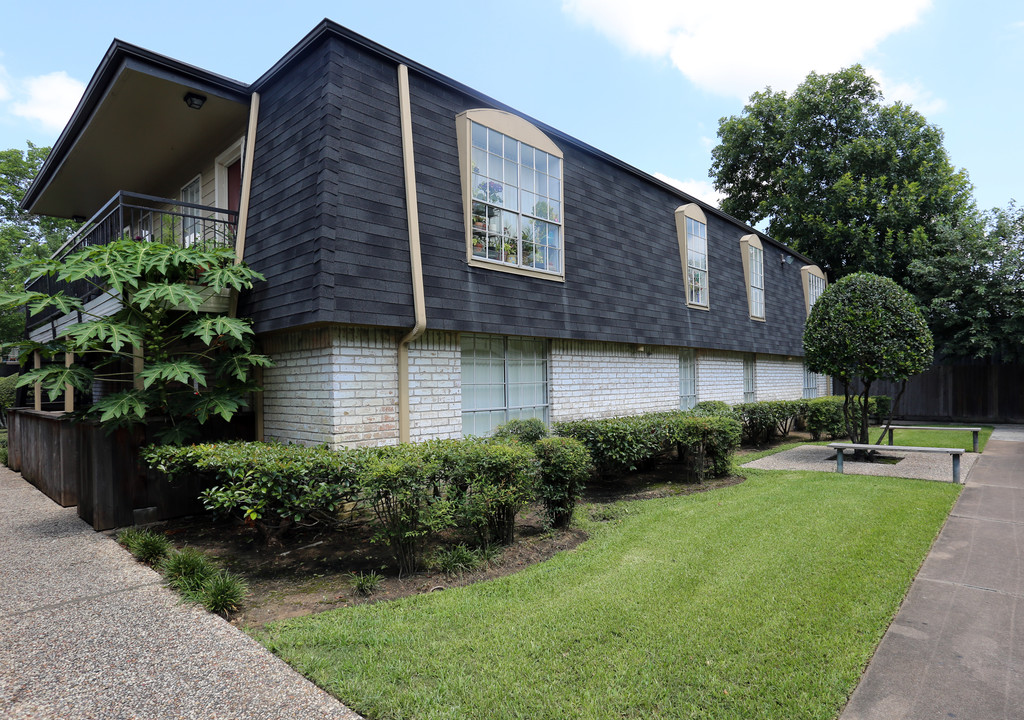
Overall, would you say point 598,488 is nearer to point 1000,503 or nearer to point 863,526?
point 863,526

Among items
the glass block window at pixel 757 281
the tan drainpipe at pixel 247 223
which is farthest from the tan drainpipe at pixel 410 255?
the glass block window at pixel 757 281

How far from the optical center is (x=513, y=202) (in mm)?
7988

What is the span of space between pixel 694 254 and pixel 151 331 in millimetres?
10913

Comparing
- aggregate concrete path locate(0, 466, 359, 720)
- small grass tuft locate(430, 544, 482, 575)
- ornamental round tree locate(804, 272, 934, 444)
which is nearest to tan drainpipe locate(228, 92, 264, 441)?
aggregate concrete path locate(0, 466, 359, 720)

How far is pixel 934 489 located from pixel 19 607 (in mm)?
10397

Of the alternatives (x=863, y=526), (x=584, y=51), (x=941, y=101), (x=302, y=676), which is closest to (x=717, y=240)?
(x=584, y=51)

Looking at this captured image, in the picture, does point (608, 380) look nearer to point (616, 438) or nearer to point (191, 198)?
point (616, 438)

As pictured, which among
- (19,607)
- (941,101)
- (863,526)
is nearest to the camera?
(19,607)

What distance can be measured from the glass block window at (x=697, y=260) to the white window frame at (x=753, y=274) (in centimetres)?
233

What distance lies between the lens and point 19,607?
404 cm

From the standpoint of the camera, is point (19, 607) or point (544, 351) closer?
point (19, 607)

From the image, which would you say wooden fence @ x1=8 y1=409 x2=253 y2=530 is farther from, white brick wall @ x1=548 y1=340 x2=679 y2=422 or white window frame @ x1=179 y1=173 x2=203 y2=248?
white brick wall @ x1=548 y1=340 x2=679 y2=422

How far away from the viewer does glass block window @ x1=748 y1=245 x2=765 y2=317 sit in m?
15.0

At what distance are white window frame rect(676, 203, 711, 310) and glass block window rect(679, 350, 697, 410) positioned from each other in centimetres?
118
